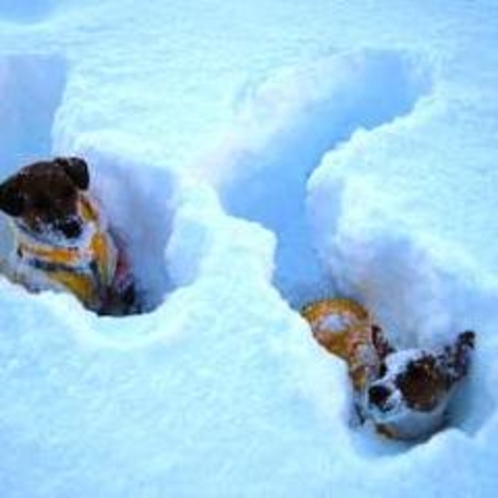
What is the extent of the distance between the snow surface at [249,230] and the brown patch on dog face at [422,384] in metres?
Answer: 0.07

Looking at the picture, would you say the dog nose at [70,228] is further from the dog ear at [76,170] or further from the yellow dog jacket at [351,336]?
the yellow dog jacket at [351,336]

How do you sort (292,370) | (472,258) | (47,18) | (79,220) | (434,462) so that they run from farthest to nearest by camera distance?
1. (47,18)
2. (79,220)
3. (472,258)
4. (292,370)
5. (434,462)

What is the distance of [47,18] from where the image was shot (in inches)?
116

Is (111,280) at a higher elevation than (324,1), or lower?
lower

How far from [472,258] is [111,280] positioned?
0.77m

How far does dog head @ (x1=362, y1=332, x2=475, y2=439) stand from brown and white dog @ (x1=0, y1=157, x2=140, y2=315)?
671 millimetres

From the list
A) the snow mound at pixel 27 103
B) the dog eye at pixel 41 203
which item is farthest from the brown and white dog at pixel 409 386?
the snow mound at pixel 27 103

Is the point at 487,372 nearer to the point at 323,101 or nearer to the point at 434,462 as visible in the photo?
the point at 434,462

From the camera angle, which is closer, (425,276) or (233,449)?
(233,449)

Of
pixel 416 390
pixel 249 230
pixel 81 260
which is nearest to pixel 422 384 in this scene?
pixel 416 390

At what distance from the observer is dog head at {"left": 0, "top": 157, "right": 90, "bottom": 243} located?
207 cm

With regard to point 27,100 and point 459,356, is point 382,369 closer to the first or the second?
point 459,356

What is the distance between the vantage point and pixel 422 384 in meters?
1.77

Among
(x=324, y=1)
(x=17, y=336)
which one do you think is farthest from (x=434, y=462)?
(x=324, y=1)
